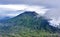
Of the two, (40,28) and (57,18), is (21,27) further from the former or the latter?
(57,18)

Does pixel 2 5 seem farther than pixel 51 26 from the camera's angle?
No

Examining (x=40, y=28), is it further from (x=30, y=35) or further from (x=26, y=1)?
(x=26, y=1)

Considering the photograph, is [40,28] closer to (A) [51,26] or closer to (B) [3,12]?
(A) [51,26]

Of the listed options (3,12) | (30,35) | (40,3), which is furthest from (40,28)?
(3,12)

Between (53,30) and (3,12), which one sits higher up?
(3,12)

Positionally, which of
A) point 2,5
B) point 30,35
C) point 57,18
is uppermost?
point 2,5

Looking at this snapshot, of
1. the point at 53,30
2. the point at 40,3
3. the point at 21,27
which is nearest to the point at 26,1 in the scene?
the point at 40,3

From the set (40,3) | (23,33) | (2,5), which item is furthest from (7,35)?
(40,3)

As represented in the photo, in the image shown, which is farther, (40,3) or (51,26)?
(51,26)

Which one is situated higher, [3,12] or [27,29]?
[3,12]
